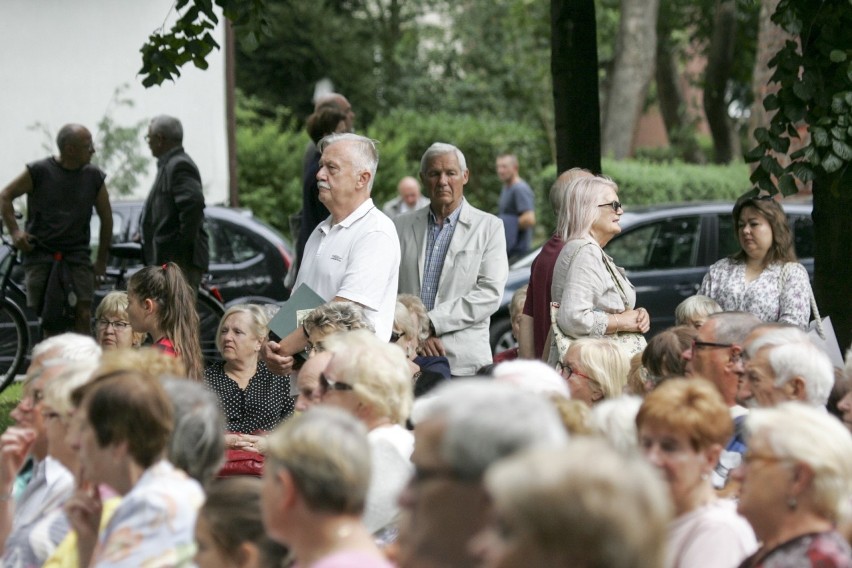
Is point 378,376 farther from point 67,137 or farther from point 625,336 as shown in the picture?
point 67,137

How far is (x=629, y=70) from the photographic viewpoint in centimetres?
2775

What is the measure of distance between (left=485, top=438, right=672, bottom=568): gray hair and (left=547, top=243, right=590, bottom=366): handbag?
13.6 feet

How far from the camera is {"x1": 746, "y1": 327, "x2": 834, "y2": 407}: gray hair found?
4.93 meters

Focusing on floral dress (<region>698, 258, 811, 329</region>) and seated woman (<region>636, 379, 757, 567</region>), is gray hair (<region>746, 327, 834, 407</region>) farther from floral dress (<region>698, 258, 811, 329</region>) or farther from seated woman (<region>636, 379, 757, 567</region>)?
floral dress (<region>698, 258, 811, 329</region>)

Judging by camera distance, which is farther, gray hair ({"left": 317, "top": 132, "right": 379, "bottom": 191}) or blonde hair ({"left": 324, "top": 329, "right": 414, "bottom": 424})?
gray hair ({"left": 317, "top": 132, "right": 379, "bottom": 191})

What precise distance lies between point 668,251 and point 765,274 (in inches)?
189

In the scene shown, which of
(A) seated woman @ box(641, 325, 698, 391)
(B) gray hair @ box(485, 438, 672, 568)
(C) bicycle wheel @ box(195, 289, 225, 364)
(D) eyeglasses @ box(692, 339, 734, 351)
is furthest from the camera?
(C) bicycle wheel @ box(195, 289, 225, 364)

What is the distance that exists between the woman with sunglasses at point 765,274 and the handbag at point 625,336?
0.91 m

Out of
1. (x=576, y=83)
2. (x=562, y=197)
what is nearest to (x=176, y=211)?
Result: (x=576, y=83)

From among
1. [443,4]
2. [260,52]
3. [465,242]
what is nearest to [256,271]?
[465,242]

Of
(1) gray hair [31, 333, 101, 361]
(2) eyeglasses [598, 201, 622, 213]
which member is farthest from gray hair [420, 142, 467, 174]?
(1) gray hair [31, 333, 101, 361]

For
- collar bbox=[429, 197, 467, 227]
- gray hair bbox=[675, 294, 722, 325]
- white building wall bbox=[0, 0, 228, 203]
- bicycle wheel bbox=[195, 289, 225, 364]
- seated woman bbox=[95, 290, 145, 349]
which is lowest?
bicycle wheel bbox=[195, 289, 225, 364]

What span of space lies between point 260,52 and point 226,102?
14.5 metres

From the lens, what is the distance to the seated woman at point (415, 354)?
6.77 metres
